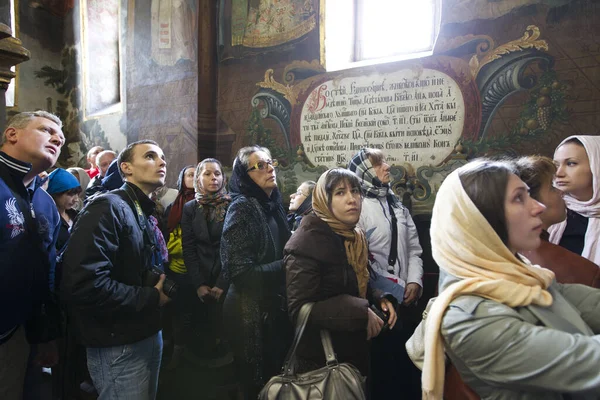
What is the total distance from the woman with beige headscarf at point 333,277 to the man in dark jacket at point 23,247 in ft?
4.42

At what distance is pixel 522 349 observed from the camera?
3.76 ft

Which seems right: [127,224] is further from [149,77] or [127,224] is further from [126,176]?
[149,77]

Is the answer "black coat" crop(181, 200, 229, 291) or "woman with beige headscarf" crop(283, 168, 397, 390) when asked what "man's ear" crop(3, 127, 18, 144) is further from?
"black coat" crop(181, 200, 229, 291)

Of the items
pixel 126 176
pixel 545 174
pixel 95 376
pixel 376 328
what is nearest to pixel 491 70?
pixel 545 174

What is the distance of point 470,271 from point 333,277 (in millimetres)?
975

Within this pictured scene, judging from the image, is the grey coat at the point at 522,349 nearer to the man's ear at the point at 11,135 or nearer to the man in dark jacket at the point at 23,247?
the man in dark jacket at the point at 23,247

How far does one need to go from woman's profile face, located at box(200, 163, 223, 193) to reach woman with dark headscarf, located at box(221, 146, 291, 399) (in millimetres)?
1031

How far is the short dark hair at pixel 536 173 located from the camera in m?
1.83

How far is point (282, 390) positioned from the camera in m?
1.91

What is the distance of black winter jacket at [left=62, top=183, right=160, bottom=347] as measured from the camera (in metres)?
2.04

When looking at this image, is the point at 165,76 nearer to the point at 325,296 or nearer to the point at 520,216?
the point at 325,296

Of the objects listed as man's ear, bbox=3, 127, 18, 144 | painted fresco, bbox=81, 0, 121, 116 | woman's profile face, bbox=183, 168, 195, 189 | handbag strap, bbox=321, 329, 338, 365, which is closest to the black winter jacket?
man's ear, bbox=3, 127, 18, 144

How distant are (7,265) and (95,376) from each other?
2.34ft

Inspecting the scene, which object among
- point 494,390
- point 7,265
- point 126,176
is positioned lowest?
point 494,390
